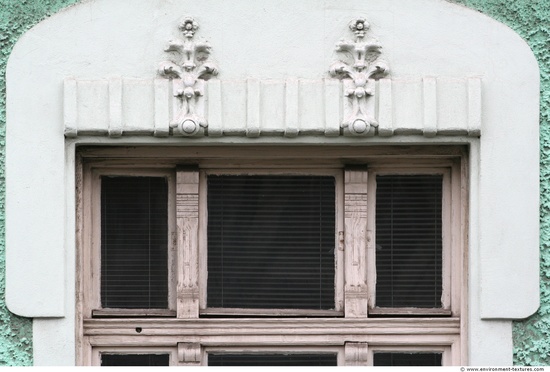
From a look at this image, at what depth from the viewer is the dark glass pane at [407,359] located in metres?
4.76

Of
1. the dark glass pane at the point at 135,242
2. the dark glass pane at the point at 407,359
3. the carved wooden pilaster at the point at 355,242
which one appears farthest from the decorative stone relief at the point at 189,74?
the dark glass pane at the point at 407,359

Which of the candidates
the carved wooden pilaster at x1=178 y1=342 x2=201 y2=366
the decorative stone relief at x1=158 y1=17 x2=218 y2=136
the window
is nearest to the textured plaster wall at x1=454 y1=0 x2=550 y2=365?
the window

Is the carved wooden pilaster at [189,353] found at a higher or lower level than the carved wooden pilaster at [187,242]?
lower

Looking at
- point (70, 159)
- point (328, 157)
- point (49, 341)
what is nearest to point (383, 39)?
point (328, 157)

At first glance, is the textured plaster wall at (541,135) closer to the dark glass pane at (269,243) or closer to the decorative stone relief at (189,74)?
the dark glass pane at (269,243)

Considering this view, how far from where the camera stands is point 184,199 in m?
4.71

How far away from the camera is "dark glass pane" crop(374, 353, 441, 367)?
4758 mm

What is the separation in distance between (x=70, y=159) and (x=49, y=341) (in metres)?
0.70

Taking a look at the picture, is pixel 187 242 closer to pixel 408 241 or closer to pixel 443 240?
pixel 408 241

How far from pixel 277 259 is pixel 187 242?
0.37 m

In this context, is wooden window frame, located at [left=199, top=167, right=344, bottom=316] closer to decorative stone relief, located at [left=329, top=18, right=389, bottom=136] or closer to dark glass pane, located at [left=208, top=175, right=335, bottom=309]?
dark glass pane, located at [left=208, top=175, right=335, bottom=309]

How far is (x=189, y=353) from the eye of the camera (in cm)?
471

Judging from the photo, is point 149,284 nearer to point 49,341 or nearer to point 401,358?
point 49,341

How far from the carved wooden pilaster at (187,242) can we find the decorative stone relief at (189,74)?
11.2 inches
